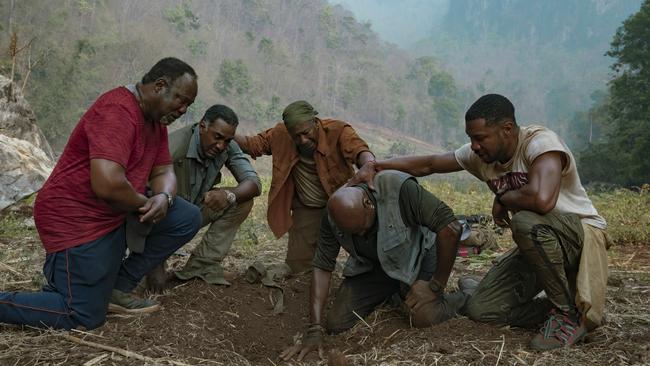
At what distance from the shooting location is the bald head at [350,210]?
9.78 feet

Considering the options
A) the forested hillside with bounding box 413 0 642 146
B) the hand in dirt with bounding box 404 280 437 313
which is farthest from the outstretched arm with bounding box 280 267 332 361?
the forested hillside with bounding box 413 0 642 146

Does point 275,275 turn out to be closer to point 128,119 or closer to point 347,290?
point 347,290

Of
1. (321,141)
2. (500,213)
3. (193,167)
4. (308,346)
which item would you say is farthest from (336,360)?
(321,141)

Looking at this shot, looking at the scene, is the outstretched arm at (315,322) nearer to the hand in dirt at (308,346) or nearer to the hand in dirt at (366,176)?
the hand in dirt at (308,346)

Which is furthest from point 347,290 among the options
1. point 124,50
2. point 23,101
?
point 124,50

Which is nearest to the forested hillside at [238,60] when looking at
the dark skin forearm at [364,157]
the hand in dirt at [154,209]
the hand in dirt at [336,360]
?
the dark skin forearm at [364,157]

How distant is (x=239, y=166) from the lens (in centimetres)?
414

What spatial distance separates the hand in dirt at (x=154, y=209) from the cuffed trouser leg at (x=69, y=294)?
0.24 metres

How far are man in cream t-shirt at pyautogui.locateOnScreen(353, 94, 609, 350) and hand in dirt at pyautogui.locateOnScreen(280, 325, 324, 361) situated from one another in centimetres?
87

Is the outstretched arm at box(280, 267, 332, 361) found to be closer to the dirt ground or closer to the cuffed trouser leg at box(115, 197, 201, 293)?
the dirt ground

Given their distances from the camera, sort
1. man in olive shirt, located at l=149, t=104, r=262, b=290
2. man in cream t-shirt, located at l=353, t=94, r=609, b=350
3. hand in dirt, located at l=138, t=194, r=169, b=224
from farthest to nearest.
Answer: man in olive shirt, located at l=149, t=104, r=262, b=290 < hand in dirt, located at l=138, t=194, r=169, b=224 < man in cream t-shirt, located at l=353, t=94, r=609, b=350

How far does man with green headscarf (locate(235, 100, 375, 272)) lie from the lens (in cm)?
416

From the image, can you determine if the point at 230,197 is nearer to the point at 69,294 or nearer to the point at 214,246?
the point at 214,246

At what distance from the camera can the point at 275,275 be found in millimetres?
4188
